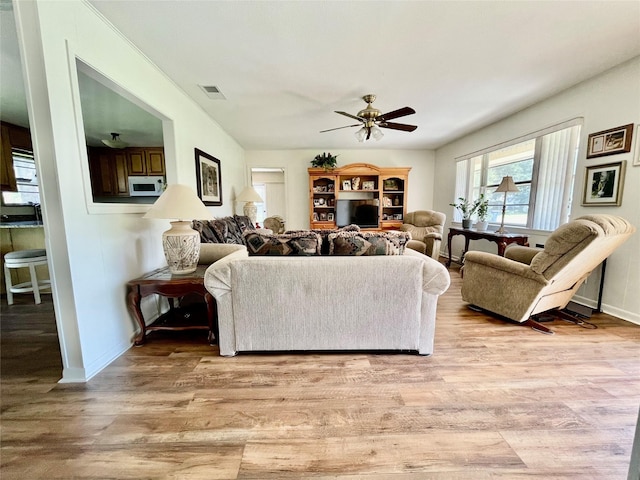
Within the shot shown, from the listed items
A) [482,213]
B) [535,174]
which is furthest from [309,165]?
[535,174]

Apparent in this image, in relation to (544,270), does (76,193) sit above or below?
above

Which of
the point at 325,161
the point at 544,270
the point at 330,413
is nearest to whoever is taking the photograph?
the point at 330,413

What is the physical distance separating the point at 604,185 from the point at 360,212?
3.63 m

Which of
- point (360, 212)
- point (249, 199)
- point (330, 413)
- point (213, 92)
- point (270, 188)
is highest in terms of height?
point (213, 92)

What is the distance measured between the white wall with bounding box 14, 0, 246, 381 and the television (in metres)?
3.98

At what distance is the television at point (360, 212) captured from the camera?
→ 5.54 meters

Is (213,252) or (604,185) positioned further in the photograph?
(604,185)

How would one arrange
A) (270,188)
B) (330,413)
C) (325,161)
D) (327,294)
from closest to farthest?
(330,413) → (327,294) → (325,161) → (270,188)

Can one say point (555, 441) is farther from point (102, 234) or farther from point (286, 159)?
point (286, 159)

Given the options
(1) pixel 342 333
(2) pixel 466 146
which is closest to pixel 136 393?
(1) pixel 342 333

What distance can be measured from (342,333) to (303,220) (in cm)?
425

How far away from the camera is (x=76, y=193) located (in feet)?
5.05

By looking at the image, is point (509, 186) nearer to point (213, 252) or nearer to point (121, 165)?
point (213, 252)

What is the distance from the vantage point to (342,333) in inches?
72.0
